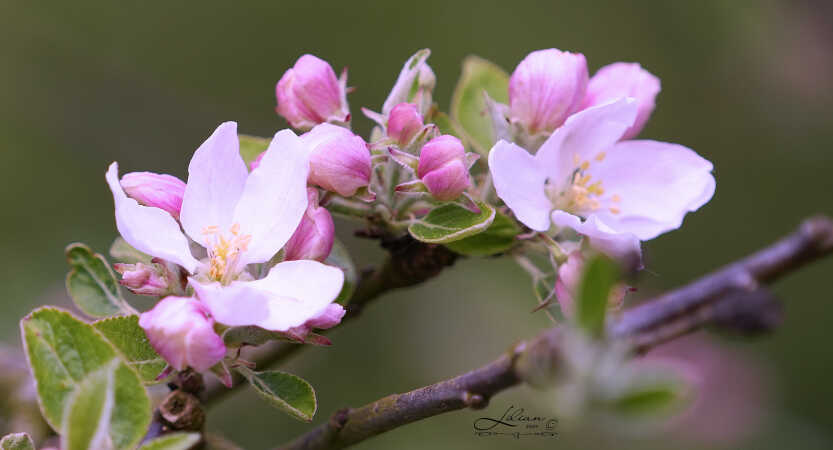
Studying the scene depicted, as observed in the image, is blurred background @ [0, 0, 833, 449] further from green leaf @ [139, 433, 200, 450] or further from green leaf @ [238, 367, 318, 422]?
green leaf @ [139, 433, 200, 450]

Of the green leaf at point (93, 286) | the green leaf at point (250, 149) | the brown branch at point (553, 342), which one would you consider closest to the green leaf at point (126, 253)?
the green leaf at point (93, 286)

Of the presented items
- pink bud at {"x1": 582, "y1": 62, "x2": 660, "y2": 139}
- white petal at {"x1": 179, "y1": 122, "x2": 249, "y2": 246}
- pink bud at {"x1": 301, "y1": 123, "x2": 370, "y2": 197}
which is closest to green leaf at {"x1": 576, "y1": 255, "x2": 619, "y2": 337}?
pink bud at {"x1": 301, "y1": 123, "x2": 370, "y2": 197}

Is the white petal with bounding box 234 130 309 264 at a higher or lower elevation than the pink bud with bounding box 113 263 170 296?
higher

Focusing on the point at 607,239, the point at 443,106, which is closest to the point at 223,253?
the point at 607,239

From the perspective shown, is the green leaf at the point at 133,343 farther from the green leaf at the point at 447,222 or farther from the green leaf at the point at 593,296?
the green leaf at the point at 593,296

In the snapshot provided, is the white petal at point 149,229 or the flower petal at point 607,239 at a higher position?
the white petal at point 149,229

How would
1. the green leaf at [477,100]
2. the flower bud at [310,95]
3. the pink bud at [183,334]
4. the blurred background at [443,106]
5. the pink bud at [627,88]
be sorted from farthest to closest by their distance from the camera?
the blurred background at [443,106]
the green leaf at [477,100]
the pink bud at [627,88]
the flower bud at [310,95]
the pink bud at [183,334]

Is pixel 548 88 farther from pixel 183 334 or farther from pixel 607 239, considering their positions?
pixel 183 334
